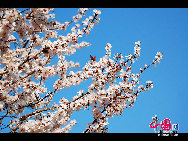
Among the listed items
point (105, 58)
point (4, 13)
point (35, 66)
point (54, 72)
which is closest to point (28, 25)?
point (4, 13)

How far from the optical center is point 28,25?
13.1 ft

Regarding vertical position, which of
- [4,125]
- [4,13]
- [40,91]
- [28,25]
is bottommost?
[4,125]

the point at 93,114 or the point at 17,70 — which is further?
the point at 93,114

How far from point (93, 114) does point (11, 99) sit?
6.13ft

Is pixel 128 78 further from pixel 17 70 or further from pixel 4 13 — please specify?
pixel 4 13

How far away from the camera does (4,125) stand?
430 centimetres

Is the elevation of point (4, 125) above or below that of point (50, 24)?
below
